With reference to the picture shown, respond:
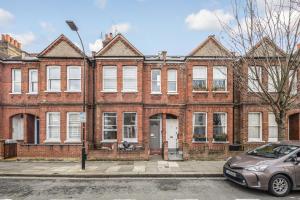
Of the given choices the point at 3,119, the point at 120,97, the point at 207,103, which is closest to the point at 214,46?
the point at 207,103

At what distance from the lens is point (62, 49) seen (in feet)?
55.8

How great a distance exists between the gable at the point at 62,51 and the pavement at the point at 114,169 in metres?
7.56

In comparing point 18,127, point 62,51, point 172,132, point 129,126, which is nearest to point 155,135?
point 172,132

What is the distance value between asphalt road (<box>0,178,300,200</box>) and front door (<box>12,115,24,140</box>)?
8.93 meters

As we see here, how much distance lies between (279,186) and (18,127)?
60.4ft

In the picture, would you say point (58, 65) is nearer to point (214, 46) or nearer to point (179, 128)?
point (179, 128)

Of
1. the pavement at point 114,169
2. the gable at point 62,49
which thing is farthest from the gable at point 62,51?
the pavement at point 114,169

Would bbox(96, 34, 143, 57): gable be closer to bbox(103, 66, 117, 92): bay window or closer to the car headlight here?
bbox(103, 66, 117, 92): bay window

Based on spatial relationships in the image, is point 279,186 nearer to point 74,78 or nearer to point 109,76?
point 109,76

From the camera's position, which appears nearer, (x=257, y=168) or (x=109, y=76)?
(x=257, y=168)

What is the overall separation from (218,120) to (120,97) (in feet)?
24.7

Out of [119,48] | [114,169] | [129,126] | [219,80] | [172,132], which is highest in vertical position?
[119,48]

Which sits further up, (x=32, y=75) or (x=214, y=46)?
(x=214, y=46)

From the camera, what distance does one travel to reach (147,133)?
58.3ft
